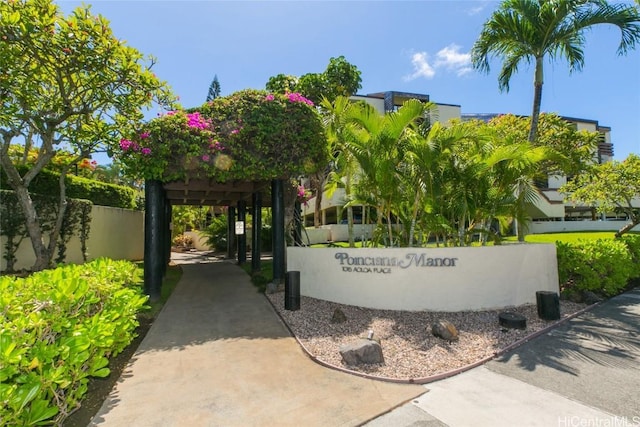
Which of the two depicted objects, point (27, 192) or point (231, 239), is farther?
point (231, 239)

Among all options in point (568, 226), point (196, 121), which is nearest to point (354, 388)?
point (196, 121)

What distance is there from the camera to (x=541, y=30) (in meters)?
8.67

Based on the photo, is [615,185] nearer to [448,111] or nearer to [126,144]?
[126,144]

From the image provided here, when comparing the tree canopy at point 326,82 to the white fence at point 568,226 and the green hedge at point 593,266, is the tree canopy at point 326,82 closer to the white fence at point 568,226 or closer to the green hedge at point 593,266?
the green hedge at point 593,266

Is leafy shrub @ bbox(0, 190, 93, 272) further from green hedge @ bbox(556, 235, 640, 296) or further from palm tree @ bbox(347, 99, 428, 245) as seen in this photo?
green hedge @ bbox(556, 235, 640, 296)

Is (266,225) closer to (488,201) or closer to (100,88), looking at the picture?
(100,88)

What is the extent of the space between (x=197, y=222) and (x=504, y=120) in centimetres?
2838

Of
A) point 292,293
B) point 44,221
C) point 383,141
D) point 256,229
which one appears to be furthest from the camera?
point 256,229

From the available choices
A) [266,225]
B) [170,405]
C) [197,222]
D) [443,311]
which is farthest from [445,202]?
[197,222]

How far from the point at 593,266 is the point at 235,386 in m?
8.61

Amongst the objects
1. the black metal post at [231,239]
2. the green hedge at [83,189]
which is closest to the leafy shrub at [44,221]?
the green hedge at [83,189]

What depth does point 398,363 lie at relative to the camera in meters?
4.56

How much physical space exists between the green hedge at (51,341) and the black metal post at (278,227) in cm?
511

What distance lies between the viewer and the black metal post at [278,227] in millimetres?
9406
